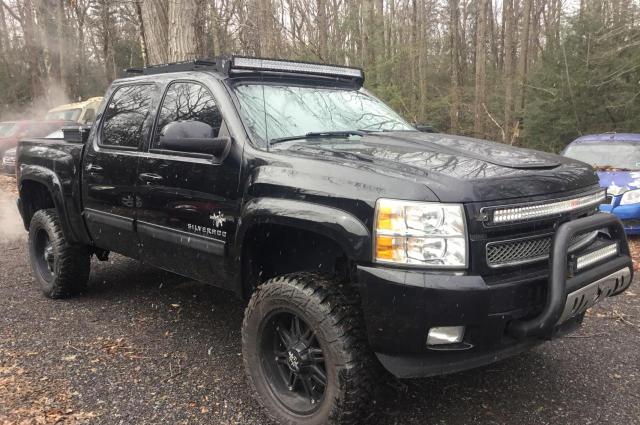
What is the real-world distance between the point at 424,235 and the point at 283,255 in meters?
1.20

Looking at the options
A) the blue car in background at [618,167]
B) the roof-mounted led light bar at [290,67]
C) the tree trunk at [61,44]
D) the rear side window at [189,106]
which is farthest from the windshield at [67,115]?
the roof-mounted led light bar at [290,67]

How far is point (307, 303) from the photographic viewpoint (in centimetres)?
278

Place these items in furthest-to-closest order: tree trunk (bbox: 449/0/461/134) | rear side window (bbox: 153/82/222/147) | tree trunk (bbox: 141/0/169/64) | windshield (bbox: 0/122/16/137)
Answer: tree trunk (bbox: 449/0/461/134) → windshield (bbox: 0/122/16/137) → tree trunk (bbox: 141/0/169/64) → rear side window (bbox: 153/82/222/147)

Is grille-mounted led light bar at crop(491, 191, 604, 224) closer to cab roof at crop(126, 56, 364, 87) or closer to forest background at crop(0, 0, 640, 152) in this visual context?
cab roof at crop(126, 56, 364, 87)

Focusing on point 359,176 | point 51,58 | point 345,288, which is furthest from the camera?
point 51,58

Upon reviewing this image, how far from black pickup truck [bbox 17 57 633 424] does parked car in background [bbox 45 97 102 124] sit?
43.9ft

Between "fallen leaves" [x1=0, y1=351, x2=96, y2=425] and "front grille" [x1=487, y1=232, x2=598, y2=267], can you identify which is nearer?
"front grille" [x1=487, y1=232, x2=598, y2=267]

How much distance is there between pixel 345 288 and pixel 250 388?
35.3 inches

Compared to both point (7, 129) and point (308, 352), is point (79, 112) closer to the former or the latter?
point (7, 129)

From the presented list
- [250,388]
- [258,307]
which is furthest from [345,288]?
[250,388]

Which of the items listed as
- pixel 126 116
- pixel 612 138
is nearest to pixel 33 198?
pixel 126 116

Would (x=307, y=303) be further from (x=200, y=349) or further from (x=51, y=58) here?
(x=51, y=58)

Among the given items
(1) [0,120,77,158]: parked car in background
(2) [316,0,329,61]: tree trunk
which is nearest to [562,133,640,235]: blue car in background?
(2) [316,0,329,61]: tree trunk

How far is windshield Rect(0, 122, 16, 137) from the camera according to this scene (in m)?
17.2
